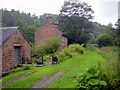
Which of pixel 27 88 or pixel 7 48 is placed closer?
pixel 27 88

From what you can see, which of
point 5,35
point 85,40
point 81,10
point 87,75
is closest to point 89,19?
point 81,10

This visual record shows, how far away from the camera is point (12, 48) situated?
11.6m

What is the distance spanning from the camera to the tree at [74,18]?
3216 centimetres

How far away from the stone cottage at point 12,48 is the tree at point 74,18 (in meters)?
19.9

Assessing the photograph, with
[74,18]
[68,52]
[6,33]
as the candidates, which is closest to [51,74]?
[6,33]

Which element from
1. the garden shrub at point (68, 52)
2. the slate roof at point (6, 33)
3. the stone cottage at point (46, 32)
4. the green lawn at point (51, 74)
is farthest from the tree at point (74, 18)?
the green lawn at point (51, 74)

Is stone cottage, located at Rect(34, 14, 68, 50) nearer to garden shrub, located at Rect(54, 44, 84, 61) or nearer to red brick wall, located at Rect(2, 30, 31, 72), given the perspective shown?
garden shrub, located at Rect(54, 44, 84, 61)

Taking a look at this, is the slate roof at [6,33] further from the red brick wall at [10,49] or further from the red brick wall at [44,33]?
the red brick wall at [44,33]

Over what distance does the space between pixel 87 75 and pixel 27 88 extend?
2958 mm

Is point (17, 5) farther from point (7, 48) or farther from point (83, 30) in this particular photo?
point (83, 30)

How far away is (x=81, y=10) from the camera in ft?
107

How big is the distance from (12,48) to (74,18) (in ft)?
78.1

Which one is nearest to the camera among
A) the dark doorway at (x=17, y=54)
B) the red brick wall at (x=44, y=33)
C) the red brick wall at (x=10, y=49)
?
the red brick wall at (x=10, y=49)

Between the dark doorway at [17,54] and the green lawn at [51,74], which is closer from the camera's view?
the green lawn at [51,74]
